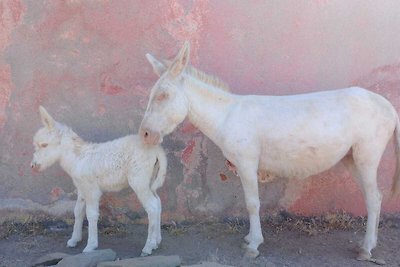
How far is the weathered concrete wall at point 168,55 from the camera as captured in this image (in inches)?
205

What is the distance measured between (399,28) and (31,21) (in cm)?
385

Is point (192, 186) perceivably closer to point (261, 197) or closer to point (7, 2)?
point (261, 197)

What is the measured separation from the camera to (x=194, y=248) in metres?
4.73

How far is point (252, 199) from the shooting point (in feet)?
14.8

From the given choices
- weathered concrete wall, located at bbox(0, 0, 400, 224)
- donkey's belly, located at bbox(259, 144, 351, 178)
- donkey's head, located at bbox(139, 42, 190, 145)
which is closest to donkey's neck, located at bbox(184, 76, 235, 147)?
donkey's head, located at bbox(139, 42, 190, 145)

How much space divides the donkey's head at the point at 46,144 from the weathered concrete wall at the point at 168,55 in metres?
0.67

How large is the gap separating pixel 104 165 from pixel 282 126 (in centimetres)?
162

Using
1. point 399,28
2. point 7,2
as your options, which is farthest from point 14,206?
point 399,28

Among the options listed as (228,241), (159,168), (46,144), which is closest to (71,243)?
(46,144)

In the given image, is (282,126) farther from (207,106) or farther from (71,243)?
(71,243)

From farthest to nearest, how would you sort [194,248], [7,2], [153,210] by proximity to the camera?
[7,2] < [194,248] < [153,210]

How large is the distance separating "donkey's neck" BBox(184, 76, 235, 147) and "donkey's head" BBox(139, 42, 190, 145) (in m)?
0.11

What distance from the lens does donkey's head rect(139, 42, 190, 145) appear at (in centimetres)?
432

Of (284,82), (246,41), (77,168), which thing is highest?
(246,41)
